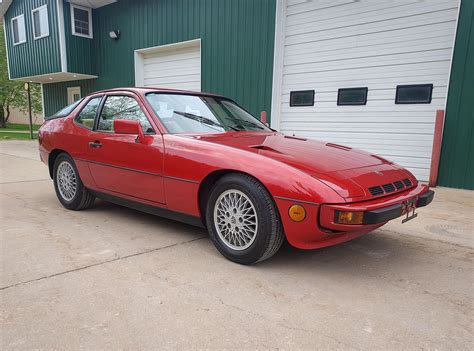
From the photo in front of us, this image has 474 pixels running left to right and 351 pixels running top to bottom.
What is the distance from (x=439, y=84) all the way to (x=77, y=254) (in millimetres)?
6462

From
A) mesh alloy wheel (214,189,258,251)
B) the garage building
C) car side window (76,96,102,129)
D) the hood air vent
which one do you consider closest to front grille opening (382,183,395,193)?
the hood air vent

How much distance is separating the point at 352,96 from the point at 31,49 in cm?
1335

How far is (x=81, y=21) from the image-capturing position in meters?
13.0

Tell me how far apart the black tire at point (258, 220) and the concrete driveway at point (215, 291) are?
0.12 m

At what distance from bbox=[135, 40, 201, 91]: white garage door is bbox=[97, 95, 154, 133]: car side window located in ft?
21.3

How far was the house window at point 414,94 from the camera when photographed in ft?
21.1

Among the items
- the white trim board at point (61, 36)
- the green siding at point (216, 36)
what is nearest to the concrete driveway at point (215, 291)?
the green siding at point (216, 36)

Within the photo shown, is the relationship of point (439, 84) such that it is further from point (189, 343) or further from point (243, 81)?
point (189, 343)

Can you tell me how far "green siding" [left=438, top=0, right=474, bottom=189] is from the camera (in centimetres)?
586

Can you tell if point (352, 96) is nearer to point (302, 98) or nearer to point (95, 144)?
point (302, 98)

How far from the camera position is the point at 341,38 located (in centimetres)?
737

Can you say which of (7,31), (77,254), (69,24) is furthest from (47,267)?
(7,31)

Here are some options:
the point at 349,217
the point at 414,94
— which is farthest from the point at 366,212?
the point at 414,94

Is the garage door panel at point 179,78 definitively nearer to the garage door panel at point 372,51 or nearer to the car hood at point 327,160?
the garage door panel at point 372,51
